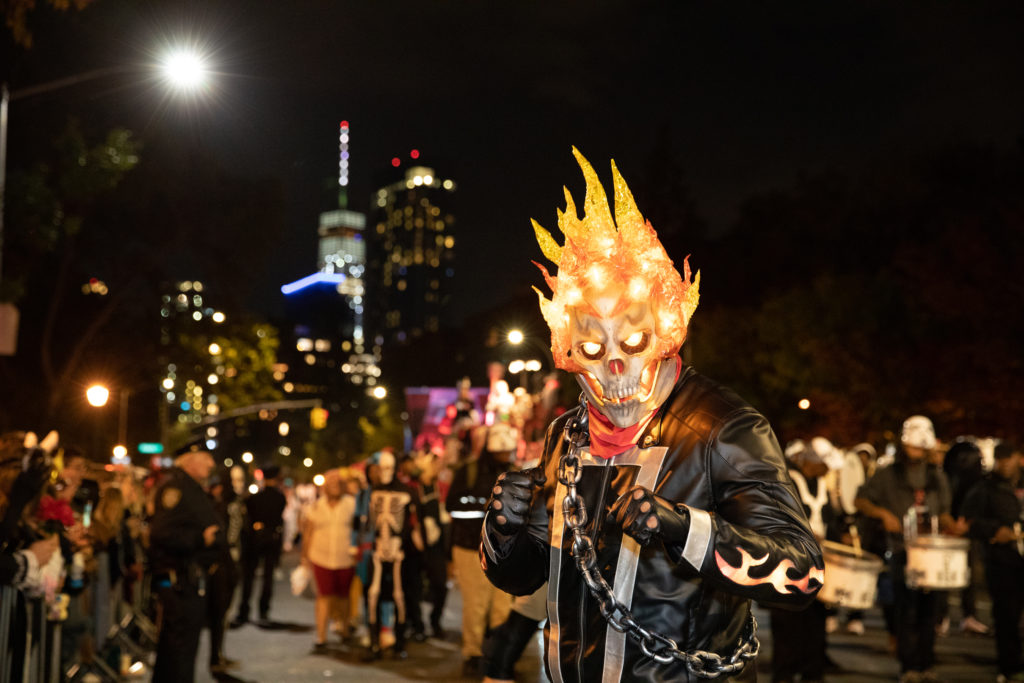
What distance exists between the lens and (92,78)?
16219 millimetres

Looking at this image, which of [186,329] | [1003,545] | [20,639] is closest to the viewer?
[20,639]

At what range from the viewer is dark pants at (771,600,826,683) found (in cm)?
914

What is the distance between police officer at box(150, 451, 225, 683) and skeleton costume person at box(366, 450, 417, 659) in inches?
133

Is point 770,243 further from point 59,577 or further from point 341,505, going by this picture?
point 59,577

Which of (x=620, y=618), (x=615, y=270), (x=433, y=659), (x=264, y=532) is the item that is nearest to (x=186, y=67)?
(x=264, y=532)

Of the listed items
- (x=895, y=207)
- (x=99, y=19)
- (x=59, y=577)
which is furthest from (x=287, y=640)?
(x=895, y=207)

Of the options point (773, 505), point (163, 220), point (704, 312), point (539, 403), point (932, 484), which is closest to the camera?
point (773, 505)

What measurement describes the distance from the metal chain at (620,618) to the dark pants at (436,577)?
1038 centimetres

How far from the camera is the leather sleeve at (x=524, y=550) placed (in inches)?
142

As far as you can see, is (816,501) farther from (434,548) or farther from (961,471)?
(434,548)

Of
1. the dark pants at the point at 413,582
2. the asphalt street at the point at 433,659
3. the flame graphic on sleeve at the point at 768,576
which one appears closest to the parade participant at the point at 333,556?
the asphalt street at the point at 433,659

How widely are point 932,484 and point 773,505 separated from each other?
762cm

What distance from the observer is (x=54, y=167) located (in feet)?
64.2

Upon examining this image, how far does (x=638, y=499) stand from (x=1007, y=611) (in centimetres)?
796
